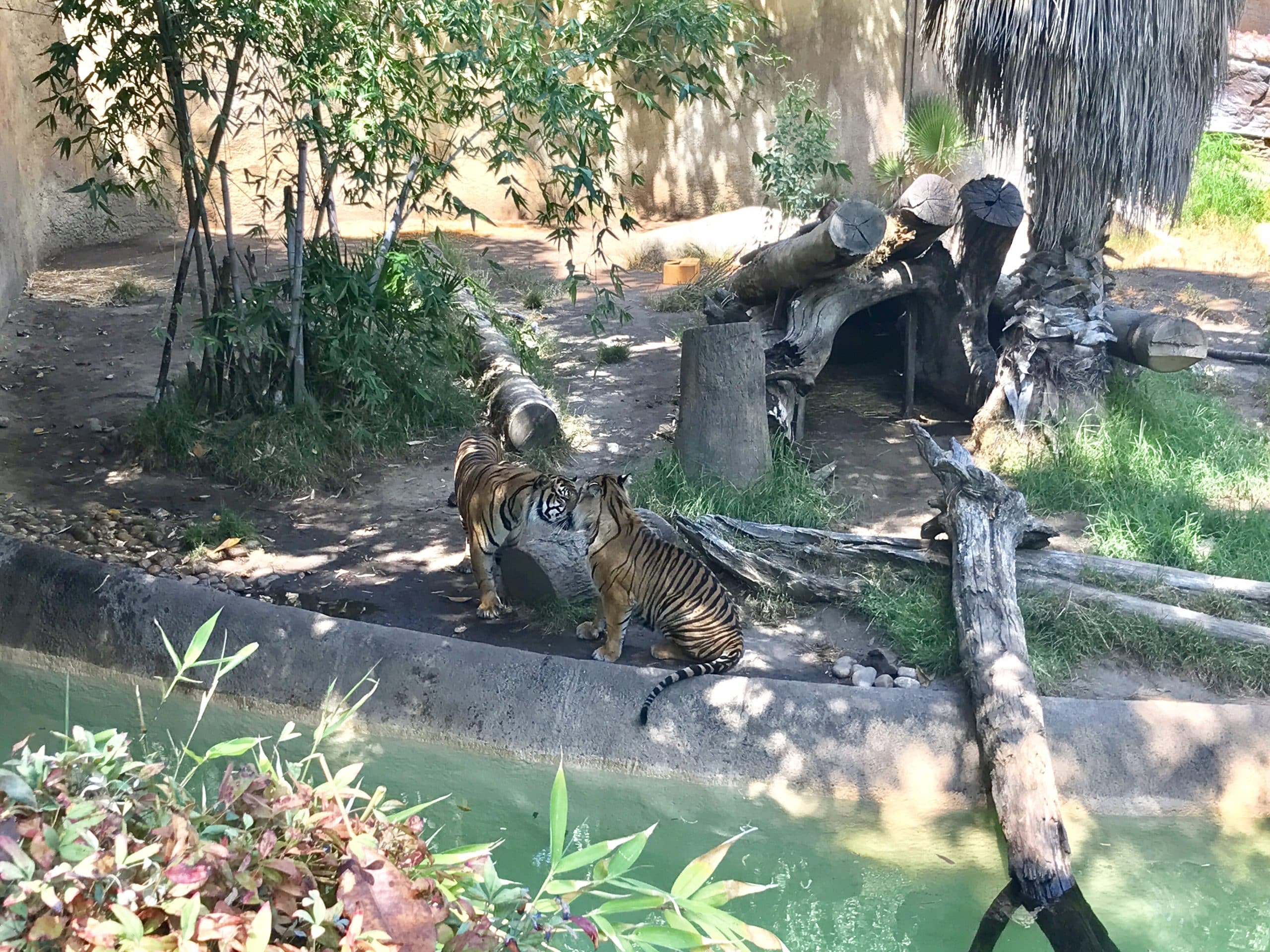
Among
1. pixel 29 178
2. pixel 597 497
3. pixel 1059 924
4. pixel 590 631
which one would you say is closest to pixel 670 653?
pixel 590 631

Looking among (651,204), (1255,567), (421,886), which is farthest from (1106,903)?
(651,204)

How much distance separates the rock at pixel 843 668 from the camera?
5.00 metres

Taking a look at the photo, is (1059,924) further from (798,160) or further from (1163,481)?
(798,160)

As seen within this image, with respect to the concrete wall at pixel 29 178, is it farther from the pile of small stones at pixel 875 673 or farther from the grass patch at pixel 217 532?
the pile of small stones at pixel 875 673

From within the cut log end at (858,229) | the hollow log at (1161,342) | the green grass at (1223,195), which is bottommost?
the hollow log at (1161,342)

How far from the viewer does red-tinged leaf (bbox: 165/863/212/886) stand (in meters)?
1.40

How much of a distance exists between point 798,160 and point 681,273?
172 centimetres

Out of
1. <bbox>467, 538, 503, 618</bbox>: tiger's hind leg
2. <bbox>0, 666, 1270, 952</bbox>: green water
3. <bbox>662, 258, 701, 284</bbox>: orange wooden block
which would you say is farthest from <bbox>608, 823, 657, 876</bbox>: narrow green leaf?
<bbox>662, 258, 701, 284</bbox>: orange wooden block

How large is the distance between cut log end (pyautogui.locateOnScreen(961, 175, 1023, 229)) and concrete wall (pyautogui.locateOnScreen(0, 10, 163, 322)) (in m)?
7.68

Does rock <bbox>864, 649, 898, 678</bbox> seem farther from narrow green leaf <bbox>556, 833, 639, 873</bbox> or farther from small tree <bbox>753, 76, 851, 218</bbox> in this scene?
small tree <bbox>753, 76, 851, 218</bbox>

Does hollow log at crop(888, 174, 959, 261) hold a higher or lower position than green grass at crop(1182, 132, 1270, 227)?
lower

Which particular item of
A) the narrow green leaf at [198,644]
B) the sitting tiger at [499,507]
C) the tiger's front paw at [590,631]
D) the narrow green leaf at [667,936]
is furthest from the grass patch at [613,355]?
the narrow green leaf at [667,936]

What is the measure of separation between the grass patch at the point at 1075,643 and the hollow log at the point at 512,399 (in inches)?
101

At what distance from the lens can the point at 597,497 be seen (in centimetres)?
511
